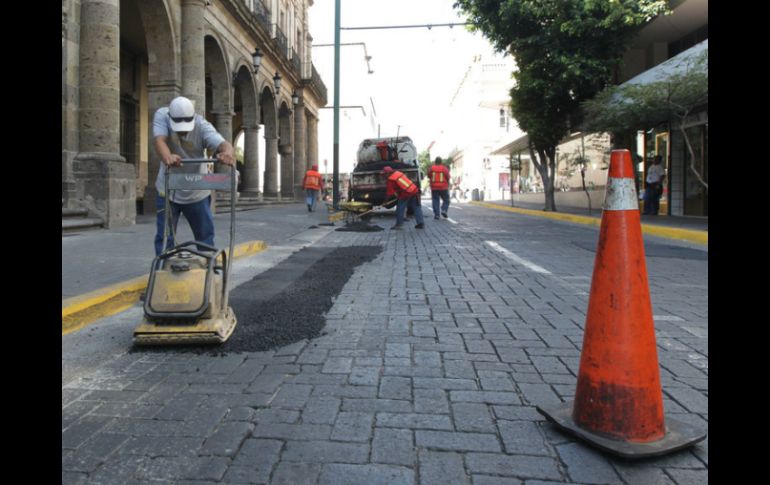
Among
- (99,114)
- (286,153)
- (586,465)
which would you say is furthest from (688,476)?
(286,153)

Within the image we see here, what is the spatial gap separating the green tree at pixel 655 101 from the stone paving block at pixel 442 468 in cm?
1145

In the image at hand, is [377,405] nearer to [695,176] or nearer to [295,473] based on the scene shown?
[295,473]

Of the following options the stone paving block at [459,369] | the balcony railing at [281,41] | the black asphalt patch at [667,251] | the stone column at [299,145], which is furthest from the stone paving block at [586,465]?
the stone column at [299,145]

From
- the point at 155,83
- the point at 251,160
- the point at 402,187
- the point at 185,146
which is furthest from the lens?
the point at 251,160

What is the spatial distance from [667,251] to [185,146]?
7737 millimetres

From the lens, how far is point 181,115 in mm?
4414

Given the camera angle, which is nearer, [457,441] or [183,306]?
[457,441]

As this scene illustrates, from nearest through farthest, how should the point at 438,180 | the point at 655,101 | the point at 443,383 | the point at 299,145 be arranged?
the point at 443,383, the point at 655,101, the point at 438,180, the point at 299,145

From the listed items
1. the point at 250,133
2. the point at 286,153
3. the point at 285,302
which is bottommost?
the point at 285,302
